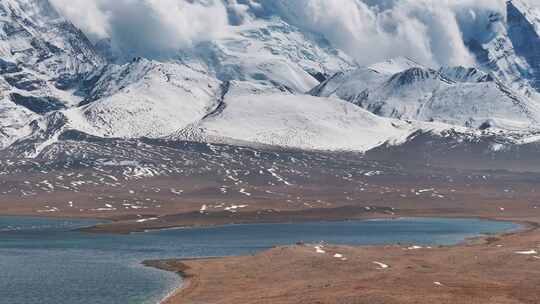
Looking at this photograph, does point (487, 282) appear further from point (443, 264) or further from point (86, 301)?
point (86, 301)

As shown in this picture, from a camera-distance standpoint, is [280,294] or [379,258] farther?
[379,258]

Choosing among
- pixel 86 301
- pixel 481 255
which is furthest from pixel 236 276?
pixel 481 255

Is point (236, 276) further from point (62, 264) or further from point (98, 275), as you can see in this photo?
point (62, 264)

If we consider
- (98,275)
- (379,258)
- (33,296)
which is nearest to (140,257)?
(98,275)

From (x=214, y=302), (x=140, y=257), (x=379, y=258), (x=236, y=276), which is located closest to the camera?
(x=214, y=302)

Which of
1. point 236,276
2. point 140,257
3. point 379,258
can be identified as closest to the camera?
point 236,276

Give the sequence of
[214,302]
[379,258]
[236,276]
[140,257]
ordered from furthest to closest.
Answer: [140,257], [379,258], [236,276], [214,302]
